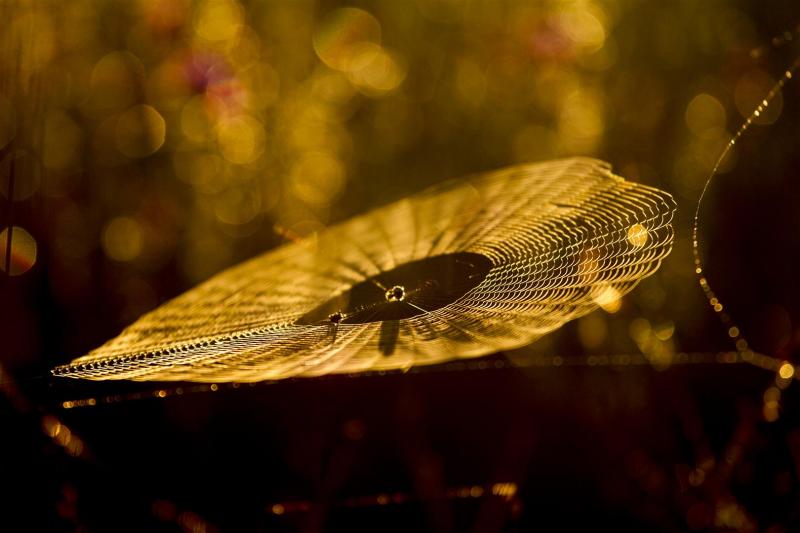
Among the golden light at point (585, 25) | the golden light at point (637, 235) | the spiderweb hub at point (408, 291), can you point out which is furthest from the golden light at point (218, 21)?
the golden light at point (637, 235)

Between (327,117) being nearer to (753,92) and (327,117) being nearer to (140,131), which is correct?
(140,131)

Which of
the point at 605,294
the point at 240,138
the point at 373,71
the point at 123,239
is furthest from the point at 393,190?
the point at 605,294

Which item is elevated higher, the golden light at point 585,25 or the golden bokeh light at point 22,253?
the golden light at point 585,25

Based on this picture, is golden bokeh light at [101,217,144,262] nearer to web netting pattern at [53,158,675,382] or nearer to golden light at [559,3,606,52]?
web netting pattern at [53,158,675,382]

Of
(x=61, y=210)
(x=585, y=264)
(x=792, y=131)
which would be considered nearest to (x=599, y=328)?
(x=792, y=131)

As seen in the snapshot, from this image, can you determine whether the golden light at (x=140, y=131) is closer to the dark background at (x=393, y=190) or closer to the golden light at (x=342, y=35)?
the dark background at (x=393, y=190)

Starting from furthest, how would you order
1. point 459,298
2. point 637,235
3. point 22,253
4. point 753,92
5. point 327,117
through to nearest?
point 327,117
point 753,92
point 22,253
point 459,298
point 637,235

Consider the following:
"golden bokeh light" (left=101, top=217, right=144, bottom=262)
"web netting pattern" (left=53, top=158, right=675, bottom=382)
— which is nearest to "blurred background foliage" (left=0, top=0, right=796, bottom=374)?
"golden bokeh light" (left=101, top=217, right=144, bottom=262)

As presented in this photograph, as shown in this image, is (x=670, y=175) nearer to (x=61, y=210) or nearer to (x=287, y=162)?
(x=287, y=162)
